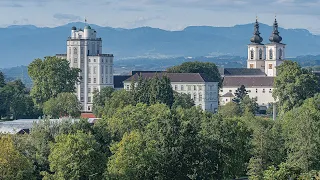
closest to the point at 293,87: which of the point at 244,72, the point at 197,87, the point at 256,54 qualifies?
the point at 197,87

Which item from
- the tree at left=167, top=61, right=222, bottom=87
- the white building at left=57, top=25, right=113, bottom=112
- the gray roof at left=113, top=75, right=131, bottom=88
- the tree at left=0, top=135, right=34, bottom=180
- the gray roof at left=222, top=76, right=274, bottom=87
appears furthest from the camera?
the gray roof at left=222, top=76, right=274, bottom=87

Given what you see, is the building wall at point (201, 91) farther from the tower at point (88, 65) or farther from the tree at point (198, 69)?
the tree at point (198, 69)

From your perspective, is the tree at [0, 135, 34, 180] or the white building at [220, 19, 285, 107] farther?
the white building at [220, 19, 285, 107]

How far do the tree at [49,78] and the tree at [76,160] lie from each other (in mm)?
54335

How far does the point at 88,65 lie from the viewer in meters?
126

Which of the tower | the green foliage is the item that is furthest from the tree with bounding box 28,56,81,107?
the green foliage

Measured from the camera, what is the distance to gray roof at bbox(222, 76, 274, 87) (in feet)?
479

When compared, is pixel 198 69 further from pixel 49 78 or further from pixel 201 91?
pixel 49 78

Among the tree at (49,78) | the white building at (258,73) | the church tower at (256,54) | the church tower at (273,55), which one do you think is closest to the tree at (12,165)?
the tree at (49,78)

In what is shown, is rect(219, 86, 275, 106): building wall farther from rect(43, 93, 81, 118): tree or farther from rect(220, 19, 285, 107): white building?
rect(43, 93, 81, 118): tree

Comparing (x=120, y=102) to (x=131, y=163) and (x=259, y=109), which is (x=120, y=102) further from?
(x=259, y=109)

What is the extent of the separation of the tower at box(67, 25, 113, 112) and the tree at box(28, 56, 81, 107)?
16.6 meters

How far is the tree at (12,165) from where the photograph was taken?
45.4m

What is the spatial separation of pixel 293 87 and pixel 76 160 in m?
52.8
